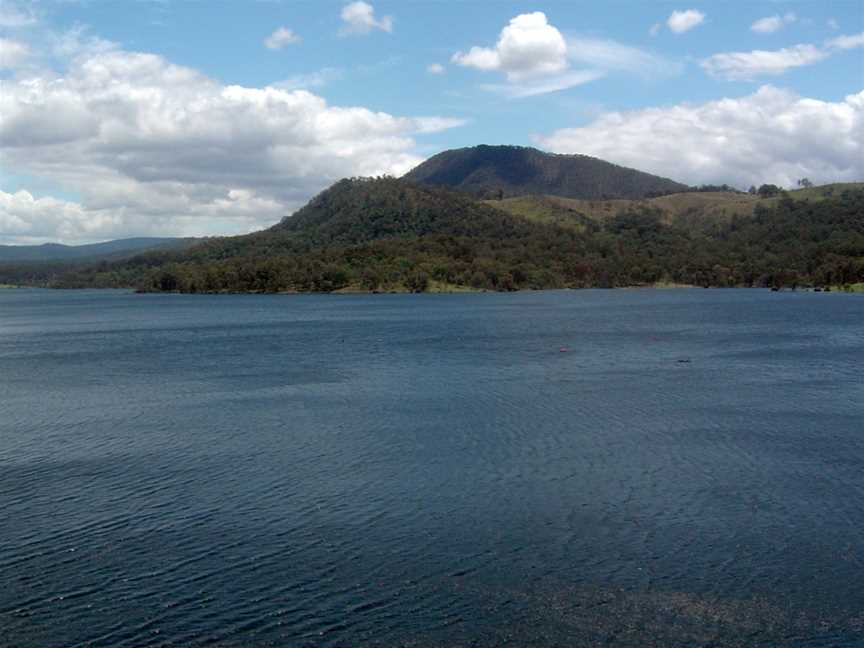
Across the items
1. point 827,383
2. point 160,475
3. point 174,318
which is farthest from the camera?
point 174,318

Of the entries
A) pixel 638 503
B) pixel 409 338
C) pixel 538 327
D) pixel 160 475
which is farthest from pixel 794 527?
pixel 538 327

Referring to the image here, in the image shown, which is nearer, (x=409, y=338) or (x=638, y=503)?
(x=638, y=503)

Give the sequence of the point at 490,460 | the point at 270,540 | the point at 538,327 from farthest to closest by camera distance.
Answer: the point at 538,327
the point at 490,460
the point at 270,540

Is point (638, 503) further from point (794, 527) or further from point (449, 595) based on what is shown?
point (449, 595)

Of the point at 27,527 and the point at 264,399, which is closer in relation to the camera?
the point at 27,527

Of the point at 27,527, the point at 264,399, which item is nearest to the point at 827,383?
the point at 264,399

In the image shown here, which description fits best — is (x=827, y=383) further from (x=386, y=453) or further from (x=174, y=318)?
(x=174, y=318)
